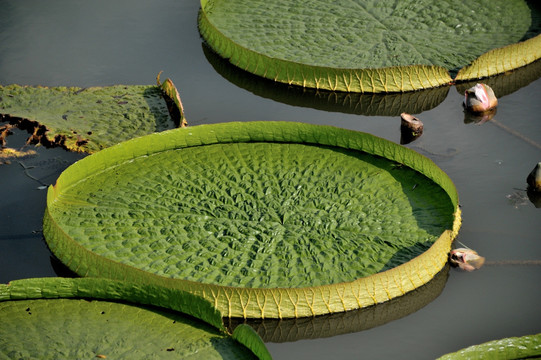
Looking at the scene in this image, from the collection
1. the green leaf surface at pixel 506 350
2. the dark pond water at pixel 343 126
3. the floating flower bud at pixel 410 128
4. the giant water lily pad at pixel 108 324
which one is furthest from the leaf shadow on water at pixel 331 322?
the floating flower bud at pixel 410 128

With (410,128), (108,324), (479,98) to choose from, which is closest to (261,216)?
(108,324)

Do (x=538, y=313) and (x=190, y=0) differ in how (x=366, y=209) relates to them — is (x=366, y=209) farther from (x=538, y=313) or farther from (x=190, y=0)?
(x=190, y=0)

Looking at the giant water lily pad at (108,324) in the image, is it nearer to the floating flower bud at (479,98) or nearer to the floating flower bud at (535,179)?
the floating flower bud at (535,179)

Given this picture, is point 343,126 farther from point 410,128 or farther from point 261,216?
point 261,216

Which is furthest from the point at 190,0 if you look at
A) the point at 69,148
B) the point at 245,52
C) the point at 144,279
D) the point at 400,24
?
the point at 144,279

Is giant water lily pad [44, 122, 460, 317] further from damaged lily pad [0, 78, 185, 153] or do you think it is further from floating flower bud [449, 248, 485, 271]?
damaged lily pad [0, 78, 185, 153]

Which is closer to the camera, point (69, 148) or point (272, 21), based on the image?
point (69, 148)

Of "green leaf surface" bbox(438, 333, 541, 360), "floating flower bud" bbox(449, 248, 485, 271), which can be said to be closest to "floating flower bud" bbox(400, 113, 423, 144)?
"floating flower bud" bbox(449, 248, 485, 271)
